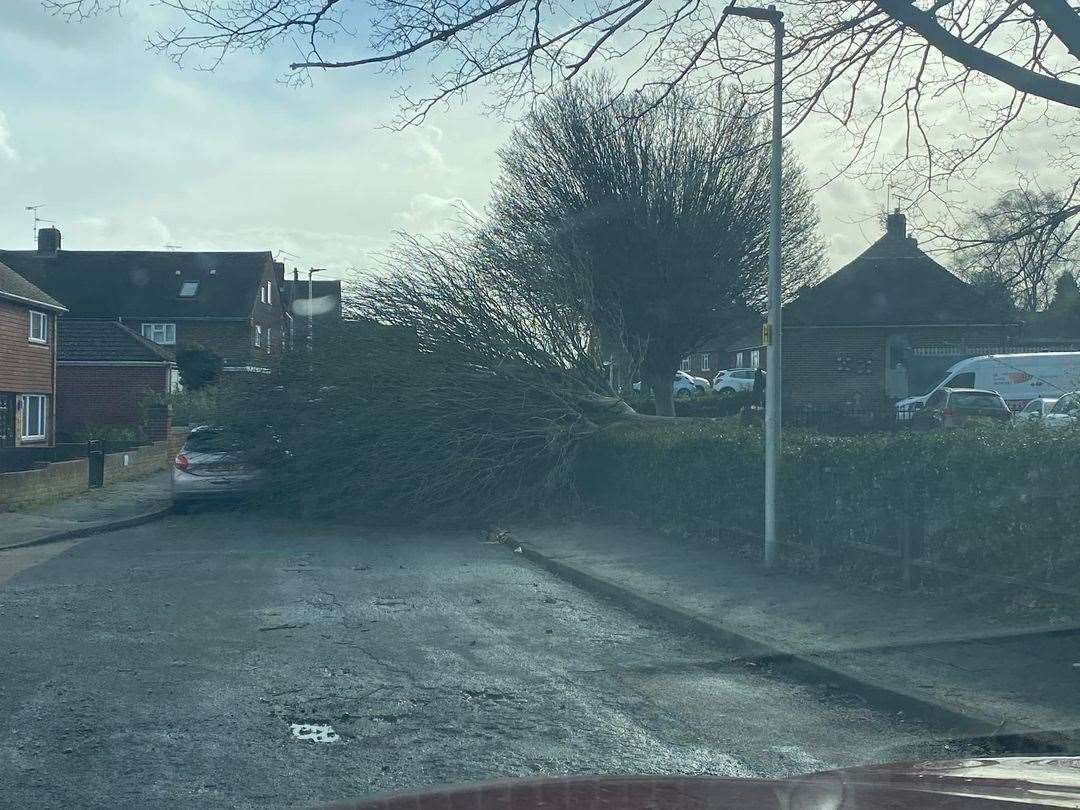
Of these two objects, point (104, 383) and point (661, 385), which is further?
point (104, 383)

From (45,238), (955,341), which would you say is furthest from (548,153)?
(45,238)

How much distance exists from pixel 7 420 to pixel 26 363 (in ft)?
5.97

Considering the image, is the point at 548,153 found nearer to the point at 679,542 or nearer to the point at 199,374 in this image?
the point at 199,374

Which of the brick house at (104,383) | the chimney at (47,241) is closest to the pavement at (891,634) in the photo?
the brick house at (104,383)

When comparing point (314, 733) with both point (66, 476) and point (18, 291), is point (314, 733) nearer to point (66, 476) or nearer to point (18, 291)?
point (66, 476)

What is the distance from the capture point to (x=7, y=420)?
1192 inches

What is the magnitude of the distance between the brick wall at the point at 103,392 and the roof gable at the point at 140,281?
57.5 ft

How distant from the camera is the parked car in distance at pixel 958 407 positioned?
2309cm

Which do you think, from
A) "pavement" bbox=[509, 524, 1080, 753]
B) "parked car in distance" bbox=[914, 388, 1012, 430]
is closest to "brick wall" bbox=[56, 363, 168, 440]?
"parked car in distance" bbox=[914, 388, 1012, 430]

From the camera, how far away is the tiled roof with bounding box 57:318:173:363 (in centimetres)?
3897

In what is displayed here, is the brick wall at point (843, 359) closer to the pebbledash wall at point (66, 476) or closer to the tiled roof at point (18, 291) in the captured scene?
the pebbledash wall at point (66, 476)

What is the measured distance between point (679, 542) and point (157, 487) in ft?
46.9

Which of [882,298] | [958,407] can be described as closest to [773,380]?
[958,407]

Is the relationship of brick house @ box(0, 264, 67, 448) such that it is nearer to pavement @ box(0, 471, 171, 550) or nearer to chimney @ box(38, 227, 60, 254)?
pavement @ box(0, 471, 171, 550)
